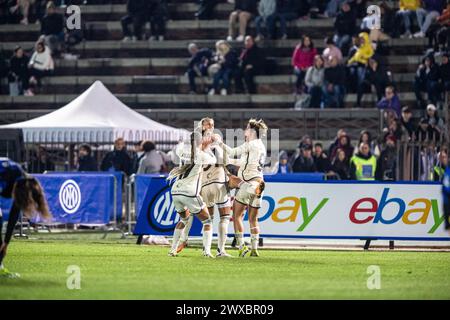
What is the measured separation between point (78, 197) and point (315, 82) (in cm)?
993

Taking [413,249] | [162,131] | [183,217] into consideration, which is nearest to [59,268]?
[183,217]

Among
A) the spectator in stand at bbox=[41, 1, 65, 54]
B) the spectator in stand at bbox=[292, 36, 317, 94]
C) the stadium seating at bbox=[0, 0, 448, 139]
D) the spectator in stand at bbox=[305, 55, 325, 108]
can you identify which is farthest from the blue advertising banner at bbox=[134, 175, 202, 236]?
the spectator in stand at bbox=[41, 1, 65, 54]

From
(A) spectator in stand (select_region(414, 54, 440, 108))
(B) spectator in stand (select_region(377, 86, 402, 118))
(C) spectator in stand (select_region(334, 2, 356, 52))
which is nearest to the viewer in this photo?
(B) spectator in stand (select_region(377, 86, 402, 118))

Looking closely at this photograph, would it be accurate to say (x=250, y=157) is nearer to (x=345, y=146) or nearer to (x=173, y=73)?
(x=345, y=146)

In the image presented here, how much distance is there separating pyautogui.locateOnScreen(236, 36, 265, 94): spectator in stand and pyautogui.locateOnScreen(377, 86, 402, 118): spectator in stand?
14.6 feet

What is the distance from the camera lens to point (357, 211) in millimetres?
22984

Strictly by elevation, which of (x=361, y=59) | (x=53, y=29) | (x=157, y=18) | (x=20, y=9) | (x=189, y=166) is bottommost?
(x=189, y=166)

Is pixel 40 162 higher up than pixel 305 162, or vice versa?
pixel 305 162

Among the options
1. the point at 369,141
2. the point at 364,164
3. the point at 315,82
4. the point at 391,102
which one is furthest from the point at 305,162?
the point at 315,82

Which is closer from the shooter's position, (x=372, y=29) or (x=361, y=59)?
(x=361, y=59)

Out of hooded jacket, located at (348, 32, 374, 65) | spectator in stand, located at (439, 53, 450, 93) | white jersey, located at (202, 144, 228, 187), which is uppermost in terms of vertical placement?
hooded jacket, located at (348, 32, 374, 65)

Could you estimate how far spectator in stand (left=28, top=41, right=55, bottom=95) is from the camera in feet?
121

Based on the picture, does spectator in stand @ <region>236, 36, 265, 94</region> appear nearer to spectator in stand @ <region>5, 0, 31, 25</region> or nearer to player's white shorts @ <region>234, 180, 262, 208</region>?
spectator in stand @ <region>5, 0, 31, 25</region>

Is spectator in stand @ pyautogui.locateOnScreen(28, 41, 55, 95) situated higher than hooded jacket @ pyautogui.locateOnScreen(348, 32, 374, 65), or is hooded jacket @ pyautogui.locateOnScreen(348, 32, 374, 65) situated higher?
hooded jacket @ pyautogui.locateOnScreen(348, 32, 374, 65)
